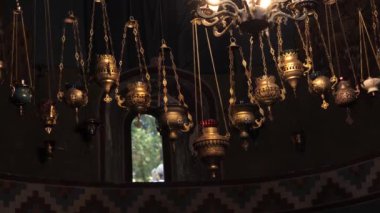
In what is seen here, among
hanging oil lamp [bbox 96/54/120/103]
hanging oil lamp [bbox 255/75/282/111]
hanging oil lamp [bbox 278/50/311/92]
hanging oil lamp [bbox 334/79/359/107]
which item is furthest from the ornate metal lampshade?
hanging oil lamp [bbox 334/79/359/107]

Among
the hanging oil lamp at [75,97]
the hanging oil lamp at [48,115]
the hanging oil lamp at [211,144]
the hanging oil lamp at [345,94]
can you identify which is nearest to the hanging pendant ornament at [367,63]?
the hanging oil lamp at [345,94]

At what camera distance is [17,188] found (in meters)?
10.1

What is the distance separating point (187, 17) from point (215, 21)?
514 cm

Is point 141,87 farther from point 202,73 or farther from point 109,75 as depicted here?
point 202,73

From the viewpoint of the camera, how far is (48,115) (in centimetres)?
933

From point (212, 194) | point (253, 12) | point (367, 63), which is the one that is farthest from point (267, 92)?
point (212, 194)

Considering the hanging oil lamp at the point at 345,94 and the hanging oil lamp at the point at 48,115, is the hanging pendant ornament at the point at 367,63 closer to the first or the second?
the hanging oil lamp at the point at 345,94

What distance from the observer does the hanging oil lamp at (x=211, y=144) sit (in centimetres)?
789

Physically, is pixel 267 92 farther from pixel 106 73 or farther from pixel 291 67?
pixel 106 73

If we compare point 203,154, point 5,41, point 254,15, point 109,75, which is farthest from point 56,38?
point 254,15

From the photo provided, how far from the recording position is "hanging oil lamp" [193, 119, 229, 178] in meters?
7.89

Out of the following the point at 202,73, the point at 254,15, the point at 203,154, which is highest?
the point at 202,73

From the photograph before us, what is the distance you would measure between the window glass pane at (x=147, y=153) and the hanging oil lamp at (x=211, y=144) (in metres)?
3.77

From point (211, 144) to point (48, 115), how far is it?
2445 mm
